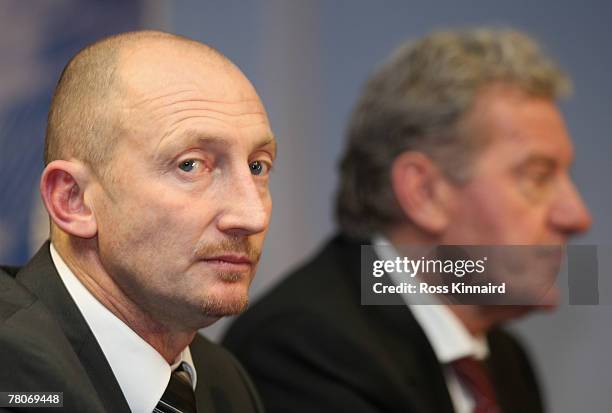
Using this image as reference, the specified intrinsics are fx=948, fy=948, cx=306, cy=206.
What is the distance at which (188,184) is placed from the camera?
1005 millimetres

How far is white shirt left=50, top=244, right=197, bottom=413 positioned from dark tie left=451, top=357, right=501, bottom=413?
582 mm

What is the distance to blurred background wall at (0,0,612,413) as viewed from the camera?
147 cm

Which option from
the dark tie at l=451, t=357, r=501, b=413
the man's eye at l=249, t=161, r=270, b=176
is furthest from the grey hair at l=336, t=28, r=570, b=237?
the man's eye at l=249, t=161, r=270, b=176

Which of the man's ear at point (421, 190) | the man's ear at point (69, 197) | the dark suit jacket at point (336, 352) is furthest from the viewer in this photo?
the man's ear at point (421, 190)

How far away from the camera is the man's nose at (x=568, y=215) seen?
1.42 metres

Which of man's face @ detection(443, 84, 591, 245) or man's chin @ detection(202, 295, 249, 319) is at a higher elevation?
man's face @ detection(443, 84, 591, 245)

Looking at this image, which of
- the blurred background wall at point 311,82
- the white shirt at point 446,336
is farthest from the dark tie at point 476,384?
the blurred background wall at point 311,82

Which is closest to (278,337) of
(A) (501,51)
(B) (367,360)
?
(B) (367,360)

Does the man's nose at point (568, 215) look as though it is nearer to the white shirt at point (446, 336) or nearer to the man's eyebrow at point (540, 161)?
the man's eyebrow at point (540, 161)

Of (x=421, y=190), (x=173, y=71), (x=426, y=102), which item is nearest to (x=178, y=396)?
(x=173, y=71)

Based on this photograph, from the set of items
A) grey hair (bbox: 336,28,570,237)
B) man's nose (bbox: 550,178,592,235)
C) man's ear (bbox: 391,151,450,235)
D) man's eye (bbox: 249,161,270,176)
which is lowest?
man's eye (bbox: 249,161,270,176)

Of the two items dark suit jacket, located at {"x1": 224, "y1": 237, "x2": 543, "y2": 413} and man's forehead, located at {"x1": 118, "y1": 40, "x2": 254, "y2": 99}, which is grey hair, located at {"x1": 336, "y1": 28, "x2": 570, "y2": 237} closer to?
dark suit jacket, located at {"x1": 224, "y1": 237, "x2": 543, "y2": 413}

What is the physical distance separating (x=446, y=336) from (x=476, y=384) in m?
0.09

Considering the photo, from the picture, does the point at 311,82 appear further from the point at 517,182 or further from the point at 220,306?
the point at 220,306
